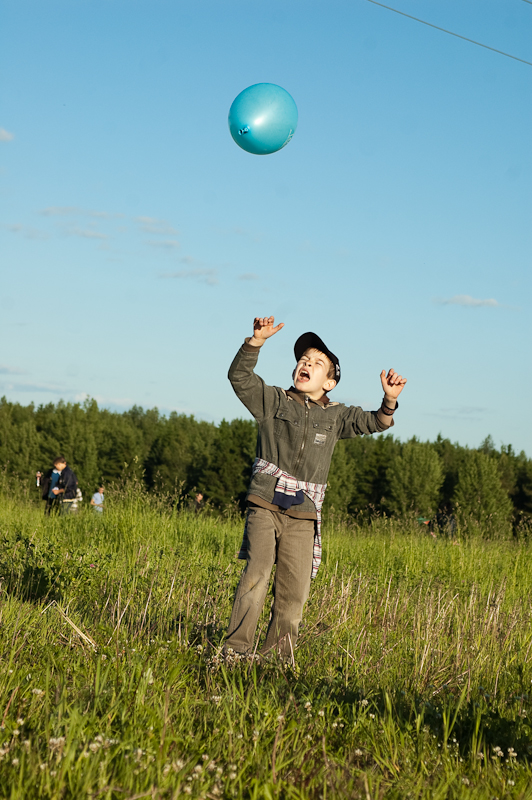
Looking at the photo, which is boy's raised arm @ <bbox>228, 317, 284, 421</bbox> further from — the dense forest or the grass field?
the dense forest

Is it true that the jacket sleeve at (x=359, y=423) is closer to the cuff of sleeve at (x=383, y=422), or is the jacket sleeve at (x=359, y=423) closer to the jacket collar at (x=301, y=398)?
the cuff of sleeve at (x=383, y=422)

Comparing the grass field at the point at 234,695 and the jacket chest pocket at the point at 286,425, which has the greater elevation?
the jacket chest pocket at the point at 286,425

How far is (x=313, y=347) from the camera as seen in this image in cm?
449

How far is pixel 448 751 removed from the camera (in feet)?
8.89

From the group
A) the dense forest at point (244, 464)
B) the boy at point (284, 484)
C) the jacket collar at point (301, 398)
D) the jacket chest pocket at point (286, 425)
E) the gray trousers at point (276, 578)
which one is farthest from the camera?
the dense forest at point (244, 464)

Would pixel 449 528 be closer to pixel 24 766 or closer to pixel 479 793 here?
pixel 479 793

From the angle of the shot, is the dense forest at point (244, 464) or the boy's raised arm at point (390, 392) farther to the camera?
the dense forest at point (244, 464)

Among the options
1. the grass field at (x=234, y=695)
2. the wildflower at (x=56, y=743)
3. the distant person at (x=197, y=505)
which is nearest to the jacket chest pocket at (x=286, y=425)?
the grass field at (x=234, y=695)

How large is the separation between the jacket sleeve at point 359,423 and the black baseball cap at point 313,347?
0.82 feet

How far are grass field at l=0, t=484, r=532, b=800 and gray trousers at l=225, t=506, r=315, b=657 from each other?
177 millimetres

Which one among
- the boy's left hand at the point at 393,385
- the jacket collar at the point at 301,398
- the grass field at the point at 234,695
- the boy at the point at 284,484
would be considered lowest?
the grass field at the point at 234,695

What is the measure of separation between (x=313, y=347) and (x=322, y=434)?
0.59 meters

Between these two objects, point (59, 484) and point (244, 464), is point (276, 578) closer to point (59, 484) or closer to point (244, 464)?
point (59, 484)

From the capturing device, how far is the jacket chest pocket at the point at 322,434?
4238 millimetres
